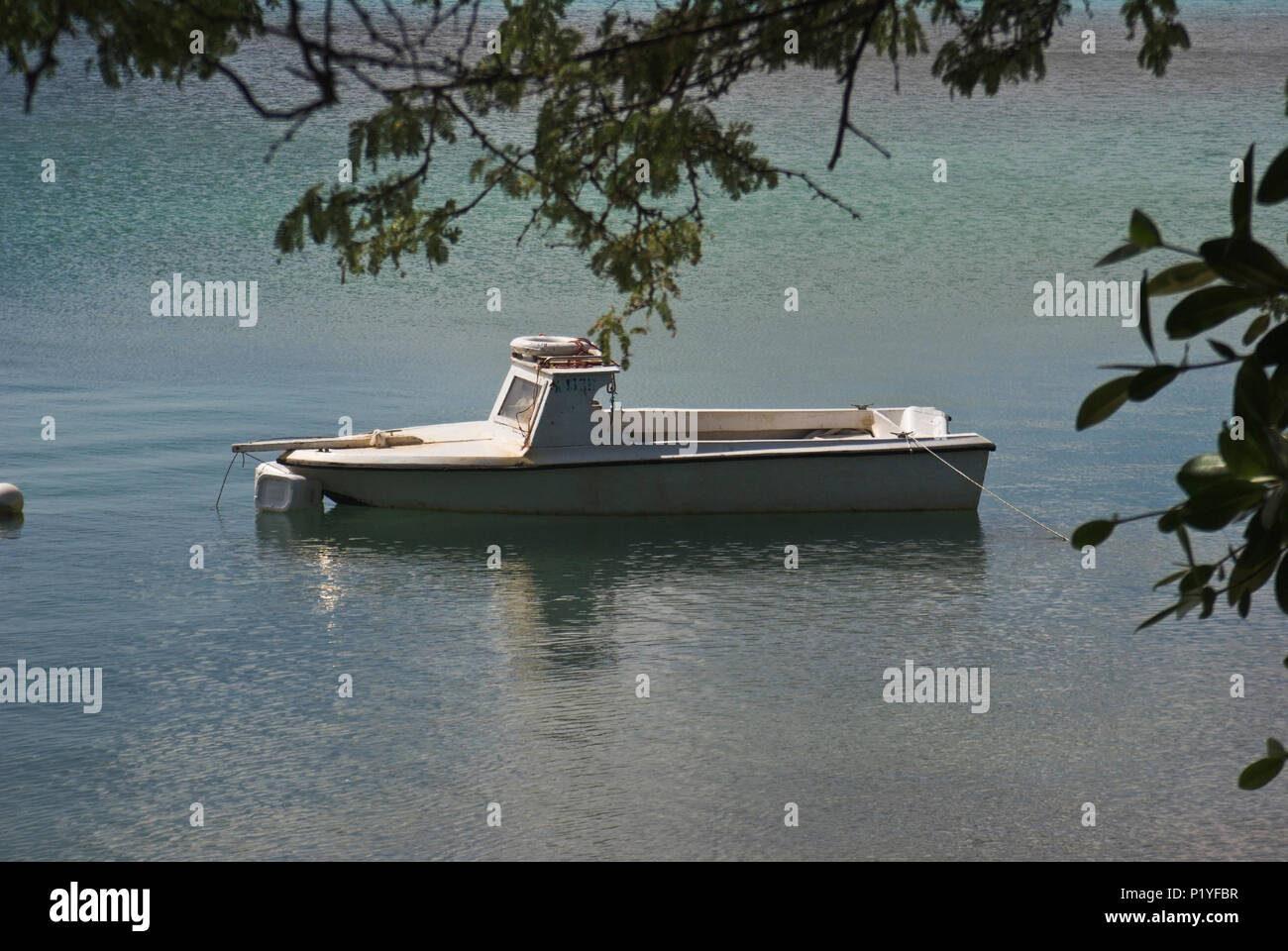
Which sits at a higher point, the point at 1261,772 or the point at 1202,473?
the point at 1202,473

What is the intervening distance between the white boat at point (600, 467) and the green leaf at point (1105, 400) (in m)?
14.4

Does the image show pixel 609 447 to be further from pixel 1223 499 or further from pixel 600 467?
pixel 1223 499

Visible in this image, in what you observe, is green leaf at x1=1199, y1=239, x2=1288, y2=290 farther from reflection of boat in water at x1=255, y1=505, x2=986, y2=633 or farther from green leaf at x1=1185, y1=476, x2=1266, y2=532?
reflection of boat in water at x1=255, y1=505, x2=986, y2=633

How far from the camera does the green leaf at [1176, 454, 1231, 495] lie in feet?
11.0

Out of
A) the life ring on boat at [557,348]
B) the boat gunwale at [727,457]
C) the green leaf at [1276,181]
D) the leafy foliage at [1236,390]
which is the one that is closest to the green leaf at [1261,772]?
the leafy foliage at [1236,390]

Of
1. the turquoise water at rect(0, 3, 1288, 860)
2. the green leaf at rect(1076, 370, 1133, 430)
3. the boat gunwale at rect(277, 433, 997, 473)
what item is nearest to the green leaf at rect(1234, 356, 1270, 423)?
the green leaf at rect(1076, 370, 1133, 430)

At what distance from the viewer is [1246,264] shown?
3.13 metres

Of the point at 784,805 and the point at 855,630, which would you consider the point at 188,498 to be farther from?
the point at 784,805

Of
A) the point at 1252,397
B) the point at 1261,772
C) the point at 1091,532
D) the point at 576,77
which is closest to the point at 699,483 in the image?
the point at 576,77

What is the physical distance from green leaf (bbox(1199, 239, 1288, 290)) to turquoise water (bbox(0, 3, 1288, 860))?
6832mm

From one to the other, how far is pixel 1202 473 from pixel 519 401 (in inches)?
619

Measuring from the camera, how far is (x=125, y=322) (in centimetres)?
3862

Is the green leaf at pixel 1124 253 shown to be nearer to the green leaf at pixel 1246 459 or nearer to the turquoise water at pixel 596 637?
the green leaf at pixel 1246 459

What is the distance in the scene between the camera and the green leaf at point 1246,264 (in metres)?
3.10
